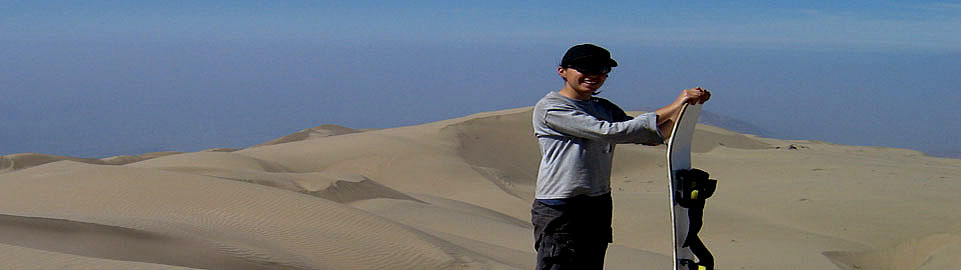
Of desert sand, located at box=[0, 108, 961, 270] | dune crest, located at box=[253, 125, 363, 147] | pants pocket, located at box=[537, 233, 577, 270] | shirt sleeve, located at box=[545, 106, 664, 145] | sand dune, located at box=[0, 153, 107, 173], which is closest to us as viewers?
shirt sleeve, located at box=[545, 106, 664, 145]

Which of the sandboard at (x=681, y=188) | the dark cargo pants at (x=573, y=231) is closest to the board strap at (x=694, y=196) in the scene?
the sandboard at (x=681, y=188)

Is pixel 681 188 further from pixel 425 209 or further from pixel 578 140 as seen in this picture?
pixel 425 209

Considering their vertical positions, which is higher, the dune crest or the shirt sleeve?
the dune crest

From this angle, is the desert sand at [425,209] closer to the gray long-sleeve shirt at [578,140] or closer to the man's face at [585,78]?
the gray long-sleeve shirt at [578,140]

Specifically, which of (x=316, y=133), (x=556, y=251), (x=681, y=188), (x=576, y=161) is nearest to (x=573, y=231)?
A: (x=556, y=251)

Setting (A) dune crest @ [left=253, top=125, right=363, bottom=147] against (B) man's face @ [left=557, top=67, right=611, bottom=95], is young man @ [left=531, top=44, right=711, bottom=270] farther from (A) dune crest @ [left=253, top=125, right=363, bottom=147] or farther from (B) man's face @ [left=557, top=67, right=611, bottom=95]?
(A) dune crest @ [left=253, top=125, right=363, bottom=147]

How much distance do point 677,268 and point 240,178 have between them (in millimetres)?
8332

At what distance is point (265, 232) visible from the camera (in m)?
6.54

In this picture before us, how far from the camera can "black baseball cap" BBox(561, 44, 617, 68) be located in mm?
3258

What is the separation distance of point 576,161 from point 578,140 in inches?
3.3

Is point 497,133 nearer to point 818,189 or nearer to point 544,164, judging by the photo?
point 818,189

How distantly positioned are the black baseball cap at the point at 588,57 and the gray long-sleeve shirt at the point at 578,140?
15 cm

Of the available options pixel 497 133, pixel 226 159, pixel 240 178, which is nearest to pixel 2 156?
pixel 226 159

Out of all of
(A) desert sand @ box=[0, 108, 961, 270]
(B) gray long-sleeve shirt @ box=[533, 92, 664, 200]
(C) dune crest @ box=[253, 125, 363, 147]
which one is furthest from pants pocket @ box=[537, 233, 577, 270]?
(C) dune crest @ box=[253, 125, 363, 147]
